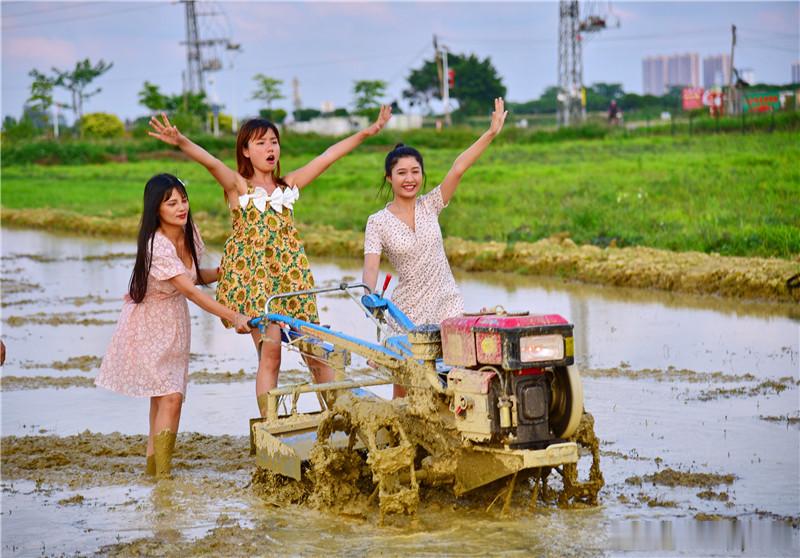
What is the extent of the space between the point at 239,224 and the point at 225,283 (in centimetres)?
33

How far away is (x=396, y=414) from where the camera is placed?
18.3ft

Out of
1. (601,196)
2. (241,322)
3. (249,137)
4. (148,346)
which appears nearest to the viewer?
(241,322)

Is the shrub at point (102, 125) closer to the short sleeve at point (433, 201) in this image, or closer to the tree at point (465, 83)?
the tree at point (465, 83)

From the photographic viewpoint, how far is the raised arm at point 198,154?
6449 mm

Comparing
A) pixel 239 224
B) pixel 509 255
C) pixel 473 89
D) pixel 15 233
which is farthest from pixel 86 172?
pixel 473 89

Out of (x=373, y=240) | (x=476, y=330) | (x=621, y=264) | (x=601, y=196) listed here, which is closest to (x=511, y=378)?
(x=476, y=330)

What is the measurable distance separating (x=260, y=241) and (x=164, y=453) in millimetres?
1266

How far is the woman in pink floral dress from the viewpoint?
6461 mm

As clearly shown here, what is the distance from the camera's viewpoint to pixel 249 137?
21.9 feet

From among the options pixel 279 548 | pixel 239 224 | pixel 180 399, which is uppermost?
pixel 239 224

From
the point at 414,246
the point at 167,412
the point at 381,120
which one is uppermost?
the point at 381,120

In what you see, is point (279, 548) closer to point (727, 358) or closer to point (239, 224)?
point (239, 224)

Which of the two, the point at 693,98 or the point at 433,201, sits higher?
the point at 693,98

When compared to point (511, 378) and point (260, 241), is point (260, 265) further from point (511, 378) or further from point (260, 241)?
point (511, 378)
